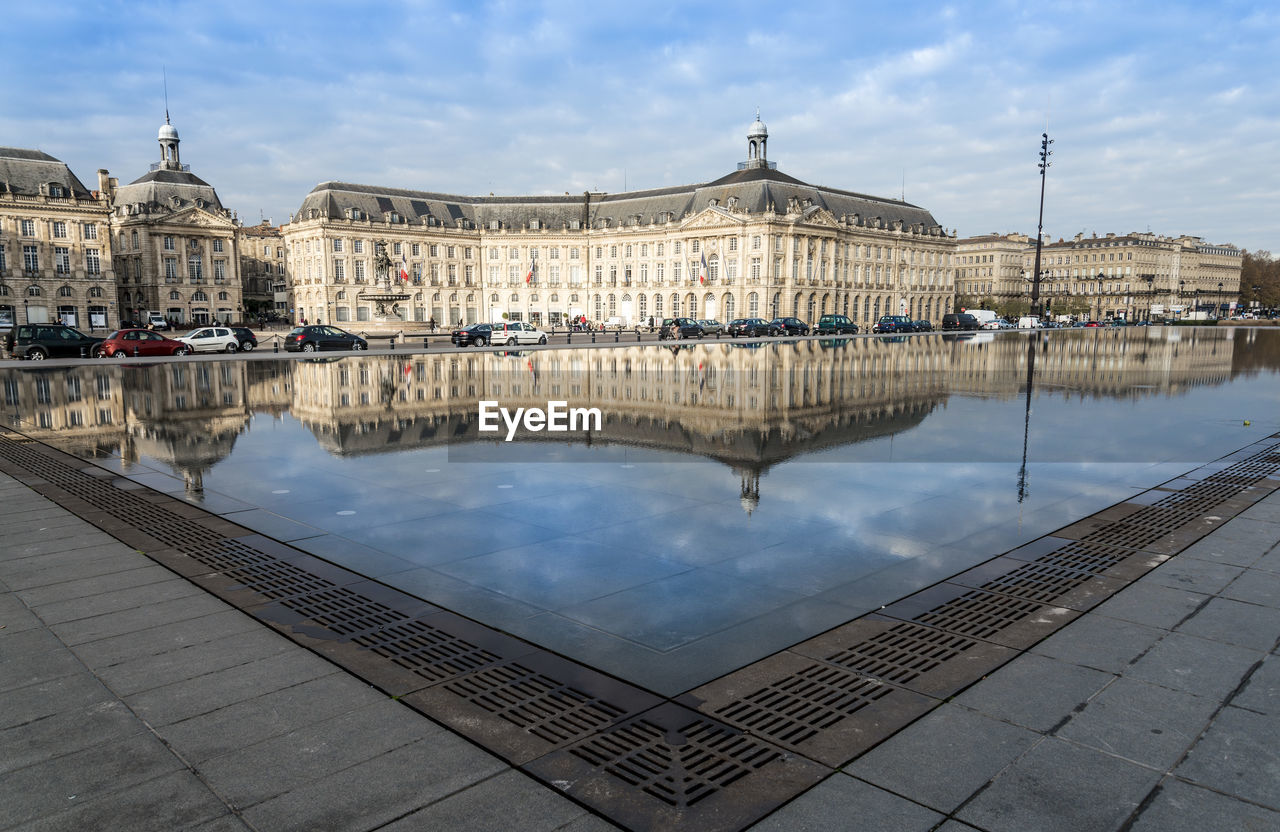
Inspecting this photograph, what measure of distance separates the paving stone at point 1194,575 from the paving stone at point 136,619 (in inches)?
306

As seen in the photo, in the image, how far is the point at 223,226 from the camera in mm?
99188

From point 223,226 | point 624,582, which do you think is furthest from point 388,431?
point 223,226

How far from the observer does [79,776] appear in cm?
396

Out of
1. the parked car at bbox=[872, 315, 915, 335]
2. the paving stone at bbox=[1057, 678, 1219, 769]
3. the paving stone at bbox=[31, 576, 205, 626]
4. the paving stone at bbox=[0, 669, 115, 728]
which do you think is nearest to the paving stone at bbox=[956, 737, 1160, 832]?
the paving stone at bbox=[1057, 678, 1219, 769]

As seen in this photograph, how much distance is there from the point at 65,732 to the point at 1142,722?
5.98m

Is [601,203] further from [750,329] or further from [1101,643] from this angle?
[1101,643]

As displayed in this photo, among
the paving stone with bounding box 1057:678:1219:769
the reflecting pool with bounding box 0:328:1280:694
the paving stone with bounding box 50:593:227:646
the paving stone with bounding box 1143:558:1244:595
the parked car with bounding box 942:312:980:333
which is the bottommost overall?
the paving stone with bounding box 50:593:227:646

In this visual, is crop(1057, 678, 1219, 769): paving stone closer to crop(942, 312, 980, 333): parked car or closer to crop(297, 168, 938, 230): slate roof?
crop(942, 312, 980, 333): parked car

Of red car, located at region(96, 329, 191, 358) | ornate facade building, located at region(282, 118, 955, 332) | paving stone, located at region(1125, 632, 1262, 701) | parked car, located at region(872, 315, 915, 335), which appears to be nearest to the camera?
paving stone, located at region(1125, 632, 1262, 701)

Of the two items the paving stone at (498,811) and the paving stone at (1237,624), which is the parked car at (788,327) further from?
the paving stone at (498,811)

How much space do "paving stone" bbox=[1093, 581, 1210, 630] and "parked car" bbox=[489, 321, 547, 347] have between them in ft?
156

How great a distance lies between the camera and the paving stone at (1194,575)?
21.9 feet

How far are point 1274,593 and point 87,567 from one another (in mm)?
10173

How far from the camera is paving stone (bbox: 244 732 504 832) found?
3.64m
